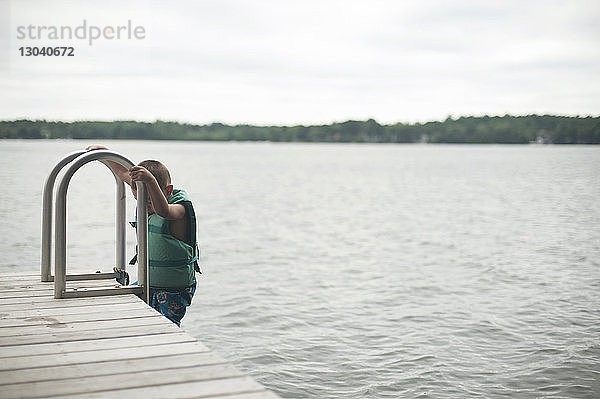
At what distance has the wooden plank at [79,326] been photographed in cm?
404

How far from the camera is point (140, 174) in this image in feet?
14.9

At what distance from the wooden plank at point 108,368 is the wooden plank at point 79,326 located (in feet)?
2.14

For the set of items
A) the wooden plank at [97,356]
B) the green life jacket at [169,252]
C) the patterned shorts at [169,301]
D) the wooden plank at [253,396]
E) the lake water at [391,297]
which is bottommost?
the lake water at [391,297]

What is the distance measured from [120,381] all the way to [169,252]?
1.79m

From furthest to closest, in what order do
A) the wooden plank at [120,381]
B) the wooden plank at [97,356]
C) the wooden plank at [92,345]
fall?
the wooden plank at [92,345] → the wooden plank at [97,356] → the wooden plank at [120,381]

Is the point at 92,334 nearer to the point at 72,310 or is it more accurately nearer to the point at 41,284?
the point at 72,310

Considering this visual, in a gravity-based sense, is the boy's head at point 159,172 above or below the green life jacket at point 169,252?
above

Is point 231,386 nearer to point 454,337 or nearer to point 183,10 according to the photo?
point 454,337

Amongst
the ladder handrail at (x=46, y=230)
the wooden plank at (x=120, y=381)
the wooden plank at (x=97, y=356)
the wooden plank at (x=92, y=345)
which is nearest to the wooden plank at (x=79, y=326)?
the wooden plank at (x=92, y=345)

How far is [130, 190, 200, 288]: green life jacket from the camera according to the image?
4.96m

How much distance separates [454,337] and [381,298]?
8.77ft

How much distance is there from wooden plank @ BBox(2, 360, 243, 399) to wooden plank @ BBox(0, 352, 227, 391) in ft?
0.17

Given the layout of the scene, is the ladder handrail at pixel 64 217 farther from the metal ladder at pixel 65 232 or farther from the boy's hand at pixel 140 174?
the boy's hand at pixel 140 174

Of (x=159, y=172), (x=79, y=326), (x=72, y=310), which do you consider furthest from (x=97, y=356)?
(x=159, y=172)
